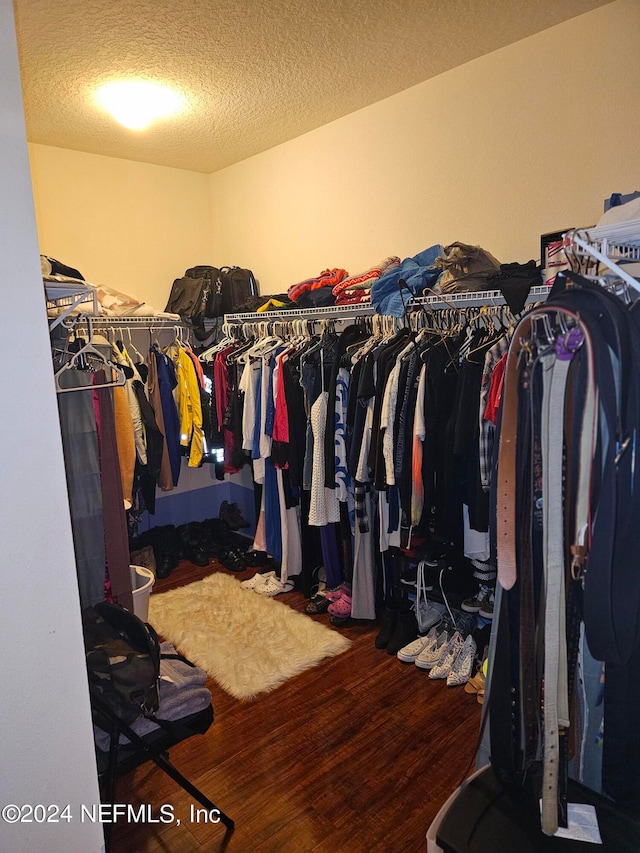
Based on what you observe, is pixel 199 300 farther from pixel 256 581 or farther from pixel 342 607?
pixel 342 607

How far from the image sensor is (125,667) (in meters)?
1.70

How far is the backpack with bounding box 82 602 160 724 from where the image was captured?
1.66 metres

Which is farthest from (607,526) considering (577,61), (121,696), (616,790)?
(577,61)

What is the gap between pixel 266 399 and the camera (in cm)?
328

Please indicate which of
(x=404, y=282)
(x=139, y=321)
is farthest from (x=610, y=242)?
(x=139, y=321)

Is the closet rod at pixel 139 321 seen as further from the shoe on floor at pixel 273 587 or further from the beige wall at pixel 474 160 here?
the shoe on floor at pixel 273 587

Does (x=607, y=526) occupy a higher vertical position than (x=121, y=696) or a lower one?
higher

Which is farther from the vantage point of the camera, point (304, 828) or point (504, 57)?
point (504, 57)

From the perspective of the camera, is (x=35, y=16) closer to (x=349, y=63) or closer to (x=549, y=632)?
(x=349, y=63)

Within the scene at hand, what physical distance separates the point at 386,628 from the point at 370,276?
1.91 metres

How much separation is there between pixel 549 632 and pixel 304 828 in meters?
1.28

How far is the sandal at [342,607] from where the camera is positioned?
310 centimetres

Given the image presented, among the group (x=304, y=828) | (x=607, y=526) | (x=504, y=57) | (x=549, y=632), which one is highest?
(x=504, y=57)

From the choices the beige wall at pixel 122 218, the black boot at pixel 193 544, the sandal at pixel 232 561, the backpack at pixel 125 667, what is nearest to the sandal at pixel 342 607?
the sandal at pixel 232 561
